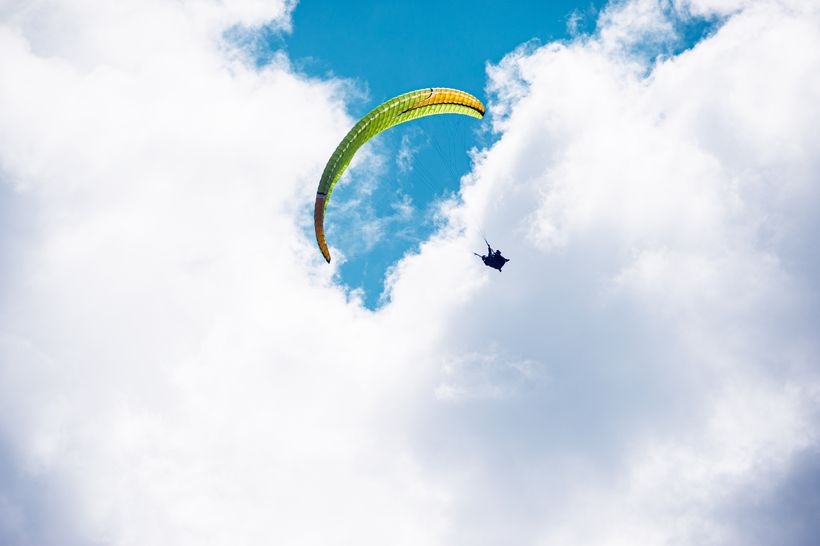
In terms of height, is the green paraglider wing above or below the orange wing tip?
above

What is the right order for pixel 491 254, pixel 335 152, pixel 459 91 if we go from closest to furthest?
pixel 335 152
pixel 459 91
pixel 491 254

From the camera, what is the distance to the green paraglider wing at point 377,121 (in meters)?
35.8

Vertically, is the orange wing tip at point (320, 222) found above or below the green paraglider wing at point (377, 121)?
below

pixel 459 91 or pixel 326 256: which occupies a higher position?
pixel 459 91

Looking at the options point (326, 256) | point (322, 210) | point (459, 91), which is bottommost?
point (326, 256)

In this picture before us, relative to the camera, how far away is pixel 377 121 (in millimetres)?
36344

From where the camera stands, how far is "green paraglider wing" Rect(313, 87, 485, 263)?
117 feet

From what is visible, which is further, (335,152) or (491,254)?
(491,254)

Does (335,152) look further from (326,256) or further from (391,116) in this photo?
(326,256)

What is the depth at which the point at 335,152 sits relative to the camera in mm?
35969

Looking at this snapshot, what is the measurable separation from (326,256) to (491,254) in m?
12.0

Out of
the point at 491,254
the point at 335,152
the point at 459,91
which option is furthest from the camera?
the point at 491,254

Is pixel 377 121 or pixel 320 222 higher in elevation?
pixel 377 121

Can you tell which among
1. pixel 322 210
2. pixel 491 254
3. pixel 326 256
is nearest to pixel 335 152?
pixel 322 210
